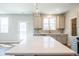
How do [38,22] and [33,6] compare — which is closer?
[33,6]

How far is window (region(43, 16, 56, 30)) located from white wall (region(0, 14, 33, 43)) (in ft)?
3.78

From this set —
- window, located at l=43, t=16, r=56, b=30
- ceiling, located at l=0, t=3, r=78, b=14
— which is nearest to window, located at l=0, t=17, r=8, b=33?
ceiling, located at l=0, t=3, r=78, b=14

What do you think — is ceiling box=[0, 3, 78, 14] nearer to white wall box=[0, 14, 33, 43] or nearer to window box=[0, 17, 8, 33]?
white wall box=[0, 14, 33, 43]

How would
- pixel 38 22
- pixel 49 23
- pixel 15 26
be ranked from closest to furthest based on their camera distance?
pixel 38 22
pixel 49 23
pixel 15 26

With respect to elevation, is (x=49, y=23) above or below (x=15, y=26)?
above

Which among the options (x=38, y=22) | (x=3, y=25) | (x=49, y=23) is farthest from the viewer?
(x=3, y=25)

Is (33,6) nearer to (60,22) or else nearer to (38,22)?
(38,22)

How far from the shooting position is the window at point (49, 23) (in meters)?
9.74

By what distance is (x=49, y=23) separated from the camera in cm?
989

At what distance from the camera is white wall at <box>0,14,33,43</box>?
33.6 ft

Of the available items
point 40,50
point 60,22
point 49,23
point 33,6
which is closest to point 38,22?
point 49,23

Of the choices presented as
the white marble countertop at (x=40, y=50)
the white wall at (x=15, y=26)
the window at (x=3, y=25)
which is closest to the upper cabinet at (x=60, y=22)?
the white wall at (x=15, y=26)

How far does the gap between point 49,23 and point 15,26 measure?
2.59 metres

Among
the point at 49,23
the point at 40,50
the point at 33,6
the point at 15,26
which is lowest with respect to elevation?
the point at 40,50
